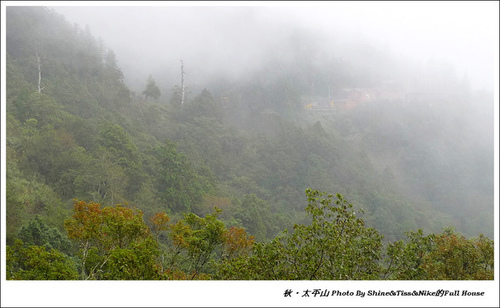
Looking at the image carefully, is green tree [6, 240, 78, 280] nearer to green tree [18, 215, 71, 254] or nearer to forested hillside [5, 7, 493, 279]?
forested hillside [5, 7, 493, 279]

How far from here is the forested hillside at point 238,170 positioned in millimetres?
6457

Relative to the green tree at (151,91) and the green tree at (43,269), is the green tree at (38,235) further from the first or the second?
the green tree at (151,91)

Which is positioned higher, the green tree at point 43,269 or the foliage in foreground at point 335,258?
the foliage in foreground at point 335,258

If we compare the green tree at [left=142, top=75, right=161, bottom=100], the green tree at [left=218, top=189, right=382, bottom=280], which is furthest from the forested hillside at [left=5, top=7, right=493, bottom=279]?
the green tree at [left=142, top=75, right=161, bottom=100]

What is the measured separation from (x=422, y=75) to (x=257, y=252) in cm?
5071

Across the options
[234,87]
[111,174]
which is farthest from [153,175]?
[234,87]

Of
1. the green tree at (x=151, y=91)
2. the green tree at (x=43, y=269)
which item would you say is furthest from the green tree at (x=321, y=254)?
the green tree at (x=151, y=91)

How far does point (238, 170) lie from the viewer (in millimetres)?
28312

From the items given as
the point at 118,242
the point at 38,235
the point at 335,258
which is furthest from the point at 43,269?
the point at 335,258

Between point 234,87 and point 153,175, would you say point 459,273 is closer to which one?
point 153,175

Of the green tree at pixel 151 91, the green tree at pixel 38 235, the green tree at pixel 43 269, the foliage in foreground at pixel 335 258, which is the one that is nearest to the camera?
the foliage in foreground at pixel 335 258

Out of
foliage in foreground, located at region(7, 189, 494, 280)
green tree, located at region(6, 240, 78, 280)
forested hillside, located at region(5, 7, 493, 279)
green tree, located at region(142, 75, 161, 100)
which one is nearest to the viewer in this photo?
foliage in foreground, located at region(7, 189, 494, 280)

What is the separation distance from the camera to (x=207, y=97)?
103 ft

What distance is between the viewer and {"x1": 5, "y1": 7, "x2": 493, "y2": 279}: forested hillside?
646cm
